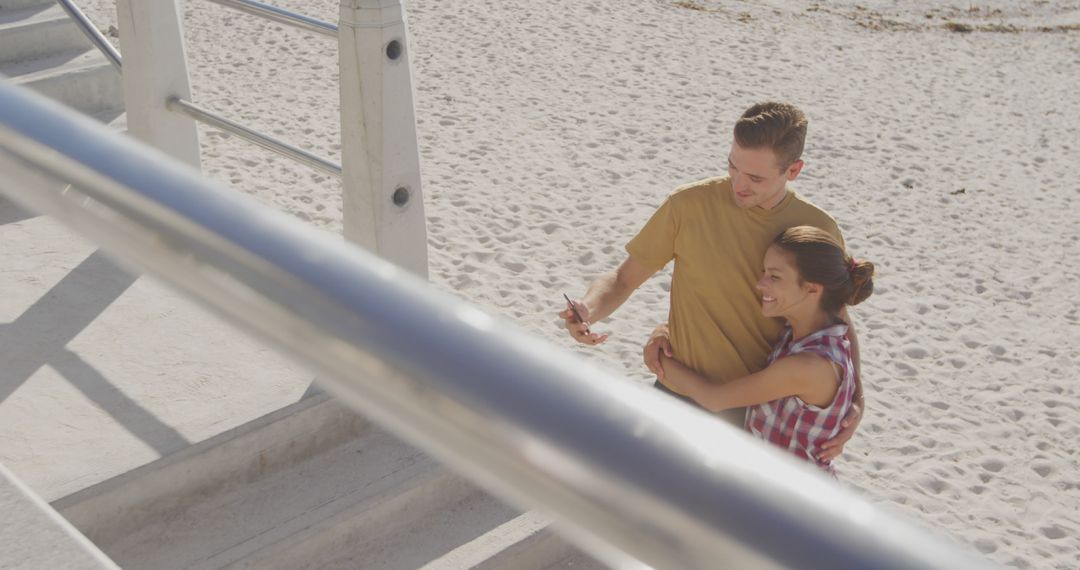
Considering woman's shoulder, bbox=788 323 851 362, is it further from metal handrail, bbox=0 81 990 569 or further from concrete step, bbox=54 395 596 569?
metal handrail, bbox=0 81 990 569

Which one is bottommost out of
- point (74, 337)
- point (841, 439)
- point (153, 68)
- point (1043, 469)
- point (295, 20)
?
point (1043, 469)

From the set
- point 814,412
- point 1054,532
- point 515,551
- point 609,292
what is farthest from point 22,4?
point 1054,532

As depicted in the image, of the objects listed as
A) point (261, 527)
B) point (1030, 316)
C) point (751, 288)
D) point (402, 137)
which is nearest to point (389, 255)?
point (402, 137)

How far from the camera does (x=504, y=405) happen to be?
0.41 m

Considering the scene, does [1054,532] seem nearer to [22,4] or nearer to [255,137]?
[255,137]

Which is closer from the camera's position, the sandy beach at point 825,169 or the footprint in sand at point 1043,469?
the footprint in sand at point 1043,469

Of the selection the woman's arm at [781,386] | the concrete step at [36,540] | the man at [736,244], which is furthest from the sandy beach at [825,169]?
the concrete step at [36,540]

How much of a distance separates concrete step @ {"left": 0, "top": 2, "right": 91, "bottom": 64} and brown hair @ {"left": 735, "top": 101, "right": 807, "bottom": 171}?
321 cm

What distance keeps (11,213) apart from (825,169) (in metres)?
5.81

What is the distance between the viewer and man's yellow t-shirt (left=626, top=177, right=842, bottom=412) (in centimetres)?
271

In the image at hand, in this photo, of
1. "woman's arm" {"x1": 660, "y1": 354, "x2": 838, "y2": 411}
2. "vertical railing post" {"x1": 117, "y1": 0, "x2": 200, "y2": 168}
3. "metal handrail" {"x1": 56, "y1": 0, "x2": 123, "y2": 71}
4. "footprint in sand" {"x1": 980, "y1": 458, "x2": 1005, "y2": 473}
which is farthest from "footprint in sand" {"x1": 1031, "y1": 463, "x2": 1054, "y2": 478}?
"metal handrail" {"x1": 56, "y1": 0, "x2": 123, "y2": 71}

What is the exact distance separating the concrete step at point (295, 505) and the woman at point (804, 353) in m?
0.78

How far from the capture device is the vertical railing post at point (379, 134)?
2975mm

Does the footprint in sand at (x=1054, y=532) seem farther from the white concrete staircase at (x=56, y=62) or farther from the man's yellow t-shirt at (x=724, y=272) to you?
the white concrete staircase at (x=56, y=62)
